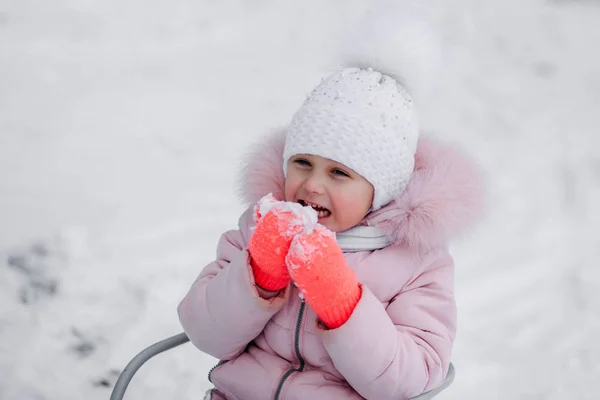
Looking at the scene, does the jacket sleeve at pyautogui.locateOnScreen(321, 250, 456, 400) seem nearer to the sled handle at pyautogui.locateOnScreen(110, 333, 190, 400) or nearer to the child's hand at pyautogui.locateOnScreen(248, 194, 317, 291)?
the child's hand at pyautogui.locateOnScreen(248, 194, 317, 291)

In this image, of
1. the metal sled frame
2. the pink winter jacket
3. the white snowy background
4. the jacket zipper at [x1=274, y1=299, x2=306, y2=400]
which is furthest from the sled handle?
the white snowy background

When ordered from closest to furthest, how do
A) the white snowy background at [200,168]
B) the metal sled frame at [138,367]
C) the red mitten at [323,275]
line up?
the red mitten at [323,275] < the metal sled frame at [138,367] < the white snowy background at [200,168]

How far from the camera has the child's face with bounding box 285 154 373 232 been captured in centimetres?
120

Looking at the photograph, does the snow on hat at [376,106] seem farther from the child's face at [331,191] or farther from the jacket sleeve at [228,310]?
the jacket sleeve at [228,310]

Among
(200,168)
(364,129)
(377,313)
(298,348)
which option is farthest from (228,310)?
(200,168)

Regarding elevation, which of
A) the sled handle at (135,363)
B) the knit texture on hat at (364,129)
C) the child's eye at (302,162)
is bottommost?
the sled handle at (135,363)

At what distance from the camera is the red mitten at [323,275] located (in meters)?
1.05

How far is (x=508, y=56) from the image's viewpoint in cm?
324

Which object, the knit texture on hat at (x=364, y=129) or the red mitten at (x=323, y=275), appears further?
the knit texture on hat at (x=364, y=129)

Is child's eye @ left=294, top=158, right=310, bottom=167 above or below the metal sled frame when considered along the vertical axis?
above

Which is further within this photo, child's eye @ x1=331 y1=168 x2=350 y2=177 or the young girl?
child's eye @ x1=331 y1=168 x2=350 y2=177

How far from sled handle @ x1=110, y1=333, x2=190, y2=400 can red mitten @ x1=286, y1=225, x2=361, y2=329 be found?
36 cm

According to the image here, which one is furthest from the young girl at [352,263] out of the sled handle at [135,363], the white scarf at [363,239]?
the sled handle at [135,363]

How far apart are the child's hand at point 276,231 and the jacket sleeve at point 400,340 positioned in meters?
0.13
